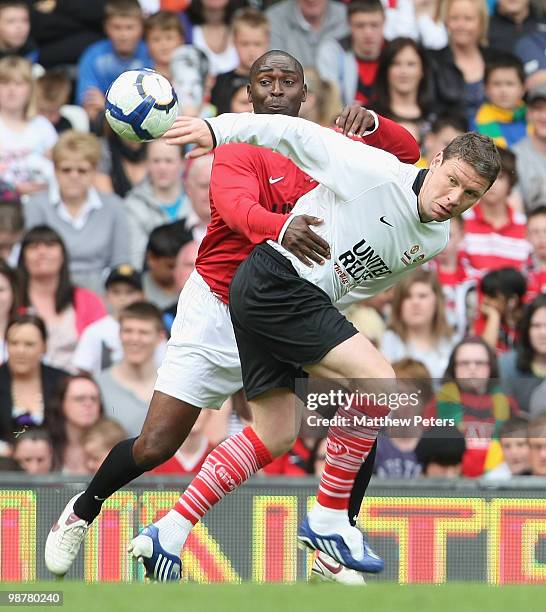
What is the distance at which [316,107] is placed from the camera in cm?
1141

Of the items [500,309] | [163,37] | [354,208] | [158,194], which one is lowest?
[354,208]

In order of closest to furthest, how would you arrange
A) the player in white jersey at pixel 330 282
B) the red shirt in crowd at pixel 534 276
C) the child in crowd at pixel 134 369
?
the player in white jersey at pixel 330 282, the child in crowd at pixel 134 369, the red shirt in crowd at pixel 534 276

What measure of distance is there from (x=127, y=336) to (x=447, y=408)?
2.32 meters

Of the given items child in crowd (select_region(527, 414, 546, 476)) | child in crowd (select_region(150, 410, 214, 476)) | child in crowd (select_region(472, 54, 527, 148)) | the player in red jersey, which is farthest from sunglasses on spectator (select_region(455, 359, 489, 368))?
the player in red jersey

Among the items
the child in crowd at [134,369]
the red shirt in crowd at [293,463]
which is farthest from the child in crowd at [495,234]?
the child in crowd at [134,369]

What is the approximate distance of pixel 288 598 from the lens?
549cm

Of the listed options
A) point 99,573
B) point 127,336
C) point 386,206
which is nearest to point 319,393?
point 386,206

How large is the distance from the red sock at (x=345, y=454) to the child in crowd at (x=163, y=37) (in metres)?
5.60

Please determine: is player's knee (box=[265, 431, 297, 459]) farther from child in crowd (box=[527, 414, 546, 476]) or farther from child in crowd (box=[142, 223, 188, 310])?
child in crowd (box=[142, 223, 188, 310])

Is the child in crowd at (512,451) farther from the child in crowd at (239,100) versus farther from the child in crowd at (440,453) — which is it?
the child in crowd at (239,100)

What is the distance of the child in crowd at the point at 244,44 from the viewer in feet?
38.2

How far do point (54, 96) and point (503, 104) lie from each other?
3.63 m

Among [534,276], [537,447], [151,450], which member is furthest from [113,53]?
[151,450]

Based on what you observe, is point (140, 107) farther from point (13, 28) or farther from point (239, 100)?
point (13, 28)
